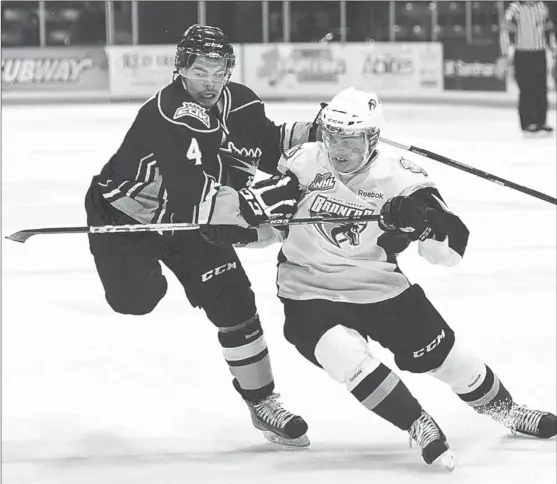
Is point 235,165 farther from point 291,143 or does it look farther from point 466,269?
point 466,269

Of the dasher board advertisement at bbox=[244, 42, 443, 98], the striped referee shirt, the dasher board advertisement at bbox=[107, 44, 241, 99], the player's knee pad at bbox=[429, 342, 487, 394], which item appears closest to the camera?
the player's knee pad at bbox=[429, 342, 487, 394]

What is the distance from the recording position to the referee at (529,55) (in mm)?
7801

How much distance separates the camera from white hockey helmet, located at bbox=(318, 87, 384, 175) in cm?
215

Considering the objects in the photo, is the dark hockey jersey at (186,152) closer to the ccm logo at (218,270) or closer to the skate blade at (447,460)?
the ccm logo at (218,270)

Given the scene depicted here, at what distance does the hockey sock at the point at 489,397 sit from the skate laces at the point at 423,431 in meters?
0.19

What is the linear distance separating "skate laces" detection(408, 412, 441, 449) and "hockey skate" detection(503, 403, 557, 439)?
284 mm

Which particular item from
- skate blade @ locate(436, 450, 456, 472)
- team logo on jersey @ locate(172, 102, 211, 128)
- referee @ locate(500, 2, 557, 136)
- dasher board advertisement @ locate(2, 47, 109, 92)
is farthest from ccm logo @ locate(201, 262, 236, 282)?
dasher board advertisement @ locate(2, 47, 109, 92)

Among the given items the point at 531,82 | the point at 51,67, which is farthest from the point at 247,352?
the point at 51,67

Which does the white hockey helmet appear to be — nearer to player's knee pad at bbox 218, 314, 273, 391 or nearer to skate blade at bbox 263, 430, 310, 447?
player's knee pad at bbox 218, 314, 273, 391

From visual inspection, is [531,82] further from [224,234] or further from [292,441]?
[224,234]

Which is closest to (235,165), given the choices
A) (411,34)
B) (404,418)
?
(404,418)

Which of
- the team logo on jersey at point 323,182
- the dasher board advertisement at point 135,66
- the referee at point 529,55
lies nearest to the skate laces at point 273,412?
the team logo on jersey at point 323,182

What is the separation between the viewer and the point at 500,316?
135 inches

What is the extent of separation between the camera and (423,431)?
2205 mm
